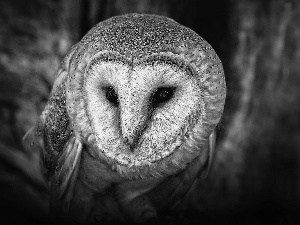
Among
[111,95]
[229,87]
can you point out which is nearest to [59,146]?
[111,95]

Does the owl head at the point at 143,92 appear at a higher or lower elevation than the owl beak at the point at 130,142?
higher

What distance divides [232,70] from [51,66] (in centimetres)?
46

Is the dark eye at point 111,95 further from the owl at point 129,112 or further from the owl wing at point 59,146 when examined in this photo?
the owl wing at point 59,146

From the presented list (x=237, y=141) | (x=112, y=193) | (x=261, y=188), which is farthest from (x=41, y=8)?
(x=261, y=188)

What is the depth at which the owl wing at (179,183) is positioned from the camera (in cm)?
84

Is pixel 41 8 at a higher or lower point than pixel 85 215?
higher

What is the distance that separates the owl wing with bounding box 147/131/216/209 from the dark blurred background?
0.15 ft

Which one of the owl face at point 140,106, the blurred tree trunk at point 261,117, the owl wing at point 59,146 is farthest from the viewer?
the blurred tree trunk at point 261,117

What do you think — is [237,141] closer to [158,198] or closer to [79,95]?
[158,198]

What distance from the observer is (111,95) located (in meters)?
0.65

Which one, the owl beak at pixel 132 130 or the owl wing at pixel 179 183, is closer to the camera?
the owl beak at pixel 132 130

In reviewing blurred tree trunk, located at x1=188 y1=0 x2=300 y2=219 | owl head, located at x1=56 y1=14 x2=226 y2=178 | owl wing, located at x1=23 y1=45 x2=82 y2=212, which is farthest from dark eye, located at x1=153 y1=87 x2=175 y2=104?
blurred tree trunk, located at x1=188 y1=0 x2=300 y2=219

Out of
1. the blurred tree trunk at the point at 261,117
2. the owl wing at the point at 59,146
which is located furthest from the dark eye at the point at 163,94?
the blurred tree trunk at the point at 261,117

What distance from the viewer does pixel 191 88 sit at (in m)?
0.65
